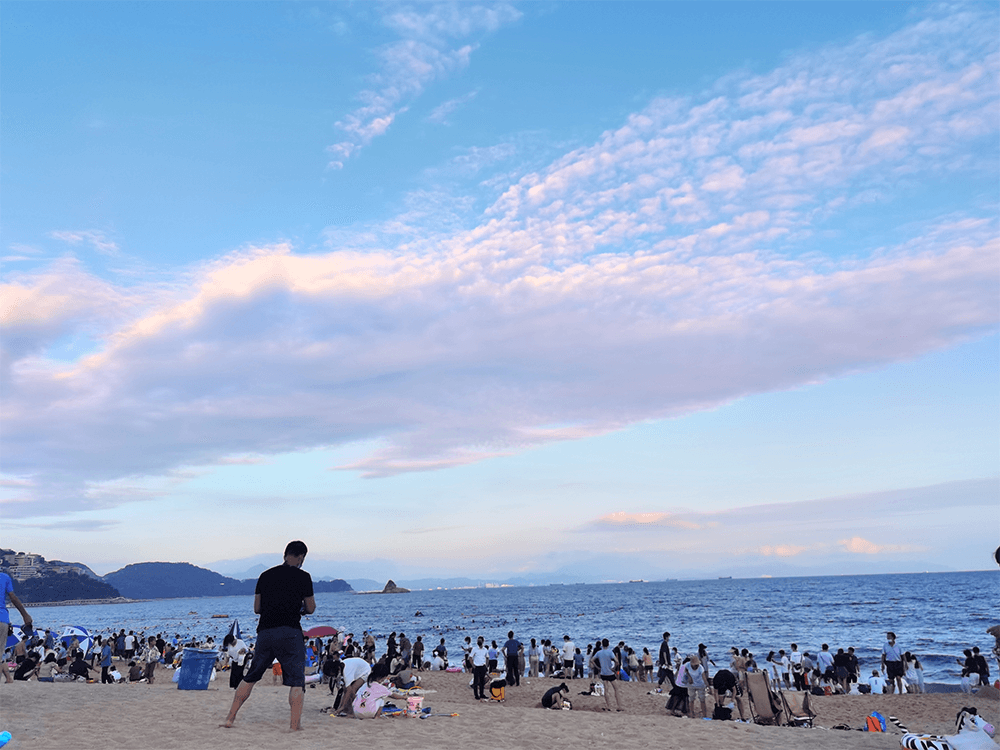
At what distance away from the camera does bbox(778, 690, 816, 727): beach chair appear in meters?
12.7

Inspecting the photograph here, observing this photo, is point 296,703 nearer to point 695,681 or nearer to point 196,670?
point 196,670

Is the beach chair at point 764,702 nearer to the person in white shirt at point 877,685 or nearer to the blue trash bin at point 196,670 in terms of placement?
the person in white shirt at point 877,685

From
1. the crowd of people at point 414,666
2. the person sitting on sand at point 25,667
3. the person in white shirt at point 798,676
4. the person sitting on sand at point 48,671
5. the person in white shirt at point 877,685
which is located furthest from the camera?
the person in white shirt at point 798,676

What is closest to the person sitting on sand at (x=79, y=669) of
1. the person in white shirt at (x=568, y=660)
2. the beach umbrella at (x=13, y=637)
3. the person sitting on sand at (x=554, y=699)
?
the beach umbrella at (x=13, y=637)

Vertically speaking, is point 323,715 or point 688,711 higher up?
point 323,715

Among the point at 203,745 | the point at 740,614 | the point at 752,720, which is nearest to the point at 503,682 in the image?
the point at 752,720

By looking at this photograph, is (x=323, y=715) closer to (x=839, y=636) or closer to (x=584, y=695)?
(x=584, y=695)

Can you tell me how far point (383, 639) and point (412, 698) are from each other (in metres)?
46.8

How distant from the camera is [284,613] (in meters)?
7.45

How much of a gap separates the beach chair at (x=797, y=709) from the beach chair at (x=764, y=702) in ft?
0.64

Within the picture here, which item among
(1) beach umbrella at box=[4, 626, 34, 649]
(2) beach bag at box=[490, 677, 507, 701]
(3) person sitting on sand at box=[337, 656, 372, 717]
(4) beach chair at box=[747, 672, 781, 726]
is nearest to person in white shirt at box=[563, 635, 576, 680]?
(2) beach bag at box=[490, 677, 507, 701]

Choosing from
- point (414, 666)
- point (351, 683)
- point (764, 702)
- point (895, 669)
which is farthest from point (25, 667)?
point (895, 669)

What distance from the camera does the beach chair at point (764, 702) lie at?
1257cm

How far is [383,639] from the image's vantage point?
54.1 metres
